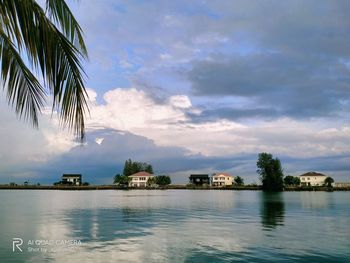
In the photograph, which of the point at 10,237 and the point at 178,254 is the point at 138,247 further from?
the point at 10,237

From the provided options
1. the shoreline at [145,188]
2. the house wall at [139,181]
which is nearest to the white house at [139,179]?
the house wall at [139,181]

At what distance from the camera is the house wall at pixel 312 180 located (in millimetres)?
184875

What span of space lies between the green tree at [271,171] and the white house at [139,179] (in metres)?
54.9

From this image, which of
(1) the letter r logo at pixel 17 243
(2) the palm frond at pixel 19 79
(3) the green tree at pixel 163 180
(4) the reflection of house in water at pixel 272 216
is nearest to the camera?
(2) the palm frond at pixel 19 79

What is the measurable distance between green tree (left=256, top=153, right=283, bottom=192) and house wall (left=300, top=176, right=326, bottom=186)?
1228 inches

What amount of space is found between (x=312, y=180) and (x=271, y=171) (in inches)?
1558

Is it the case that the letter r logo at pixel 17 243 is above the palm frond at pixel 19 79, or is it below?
below

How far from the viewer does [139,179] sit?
18425 centimetres

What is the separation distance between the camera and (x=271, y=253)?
68.9 feet

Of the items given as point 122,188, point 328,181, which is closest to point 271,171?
point 328,181

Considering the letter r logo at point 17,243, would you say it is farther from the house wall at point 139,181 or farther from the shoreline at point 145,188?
the house wall at point 139,181

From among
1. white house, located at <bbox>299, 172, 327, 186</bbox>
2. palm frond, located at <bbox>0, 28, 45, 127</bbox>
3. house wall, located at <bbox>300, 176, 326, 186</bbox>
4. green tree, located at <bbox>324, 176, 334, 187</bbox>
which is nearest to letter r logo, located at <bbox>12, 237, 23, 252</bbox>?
palm frond, located at <bbox>0, 28, 45, 127</bbox>

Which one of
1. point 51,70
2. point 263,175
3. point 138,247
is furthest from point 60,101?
point 263,175

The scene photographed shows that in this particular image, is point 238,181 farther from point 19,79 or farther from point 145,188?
point 19,79
